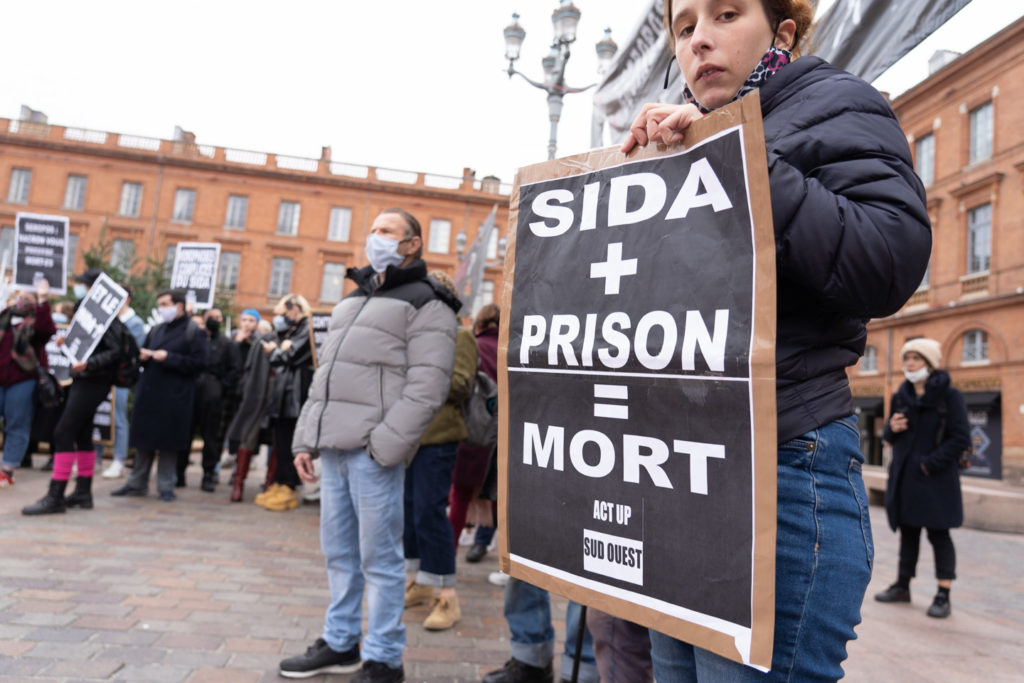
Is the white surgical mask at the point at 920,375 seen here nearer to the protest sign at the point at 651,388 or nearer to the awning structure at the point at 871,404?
the protest sign at the point at 651,388

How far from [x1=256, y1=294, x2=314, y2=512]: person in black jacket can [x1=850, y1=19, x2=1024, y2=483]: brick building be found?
20468mm

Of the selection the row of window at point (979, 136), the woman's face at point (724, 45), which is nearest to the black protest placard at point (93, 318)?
the woman's face at point (724, 45)

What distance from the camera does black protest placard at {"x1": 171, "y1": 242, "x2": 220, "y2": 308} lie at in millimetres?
9672

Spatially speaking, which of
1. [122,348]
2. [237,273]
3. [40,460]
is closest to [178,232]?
[237,273]

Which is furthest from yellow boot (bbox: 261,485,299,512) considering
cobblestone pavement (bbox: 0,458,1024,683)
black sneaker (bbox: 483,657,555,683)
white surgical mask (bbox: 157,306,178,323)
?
black sneaker (bbox: 483,657,555,683)

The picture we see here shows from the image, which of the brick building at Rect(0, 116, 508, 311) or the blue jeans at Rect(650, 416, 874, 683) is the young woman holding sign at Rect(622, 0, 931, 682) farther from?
the brick building at Rect(0, 116, 508, 311)

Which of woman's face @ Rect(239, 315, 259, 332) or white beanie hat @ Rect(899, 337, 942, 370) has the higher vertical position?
woman's face @ Rect(239, 315, 259, 332)

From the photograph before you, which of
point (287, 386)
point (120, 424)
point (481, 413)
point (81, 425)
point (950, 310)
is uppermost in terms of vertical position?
point (950, 310)

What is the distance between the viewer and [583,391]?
1358 millimetres

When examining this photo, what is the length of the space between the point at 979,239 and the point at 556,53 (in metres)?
19.3

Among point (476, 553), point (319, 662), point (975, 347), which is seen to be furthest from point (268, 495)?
point (975, 347)

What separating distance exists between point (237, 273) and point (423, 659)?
136 feet

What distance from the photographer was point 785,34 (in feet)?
4.55

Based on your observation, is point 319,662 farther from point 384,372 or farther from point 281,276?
point 281,276
